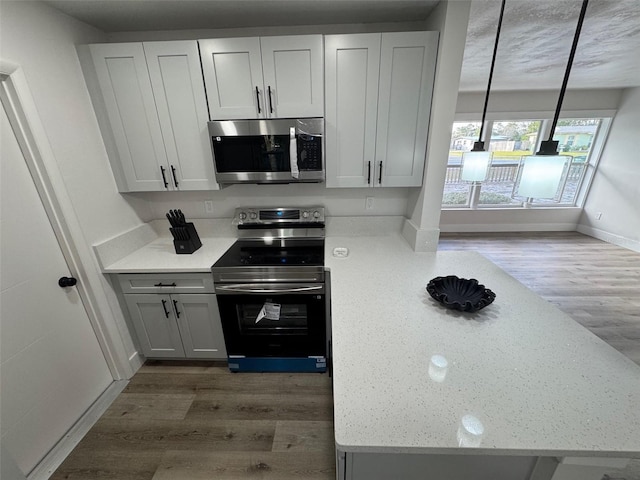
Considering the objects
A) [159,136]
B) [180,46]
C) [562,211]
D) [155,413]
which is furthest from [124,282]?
[562,211]

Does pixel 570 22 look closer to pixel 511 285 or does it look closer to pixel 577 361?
pixel 511 285

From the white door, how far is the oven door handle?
0.93m

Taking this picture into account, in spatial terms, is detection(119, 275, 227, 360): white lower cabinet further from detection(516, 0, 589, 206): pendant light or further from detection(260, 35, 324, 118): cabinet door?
detection(516, 0, 589, 206): pendant light

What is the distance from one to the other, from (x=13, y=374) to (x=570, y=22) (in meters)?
4.38

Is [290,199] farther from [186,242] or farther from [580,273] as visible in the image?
[580,273]

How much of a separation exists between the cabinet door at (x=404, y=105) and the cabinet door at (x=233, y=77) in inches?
31.8

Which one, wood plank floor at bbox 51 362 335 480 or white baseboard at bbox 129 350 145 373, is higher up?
white baseboard at bbox 129 350 145 373

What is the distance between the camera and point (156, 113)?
170cm

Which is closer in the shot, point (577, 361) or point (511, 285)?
point (577, 361)

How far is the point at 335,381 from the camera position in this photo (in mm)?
A: 828

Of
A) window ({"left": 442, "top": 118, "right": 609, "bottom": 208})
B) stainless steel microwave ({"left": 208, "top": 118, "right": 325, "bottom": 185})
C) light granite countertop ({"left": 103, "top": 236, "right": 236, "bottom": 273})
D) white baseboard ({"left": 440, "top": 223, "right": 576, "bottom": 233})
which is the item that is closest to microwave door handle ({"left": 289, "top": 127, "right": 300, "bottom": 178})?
stainless steel microwave ({"left": 208, "top": 118, "right": 325, "bottom": 185})

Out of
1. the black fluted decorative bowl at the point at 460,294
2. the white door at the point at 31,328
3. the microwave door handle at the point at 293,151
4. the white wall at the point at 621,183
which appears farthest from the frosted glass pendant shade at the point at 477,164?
the white wall at the point at 621,183

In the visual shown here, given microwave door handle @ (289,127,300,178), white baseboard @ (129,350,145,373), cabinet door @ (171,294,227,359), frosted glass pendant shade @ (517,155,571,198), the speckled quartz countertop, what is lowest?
white baseboard @ (129,350,145,373)

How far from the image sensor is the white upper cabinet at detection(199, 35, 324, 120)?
1543mm
